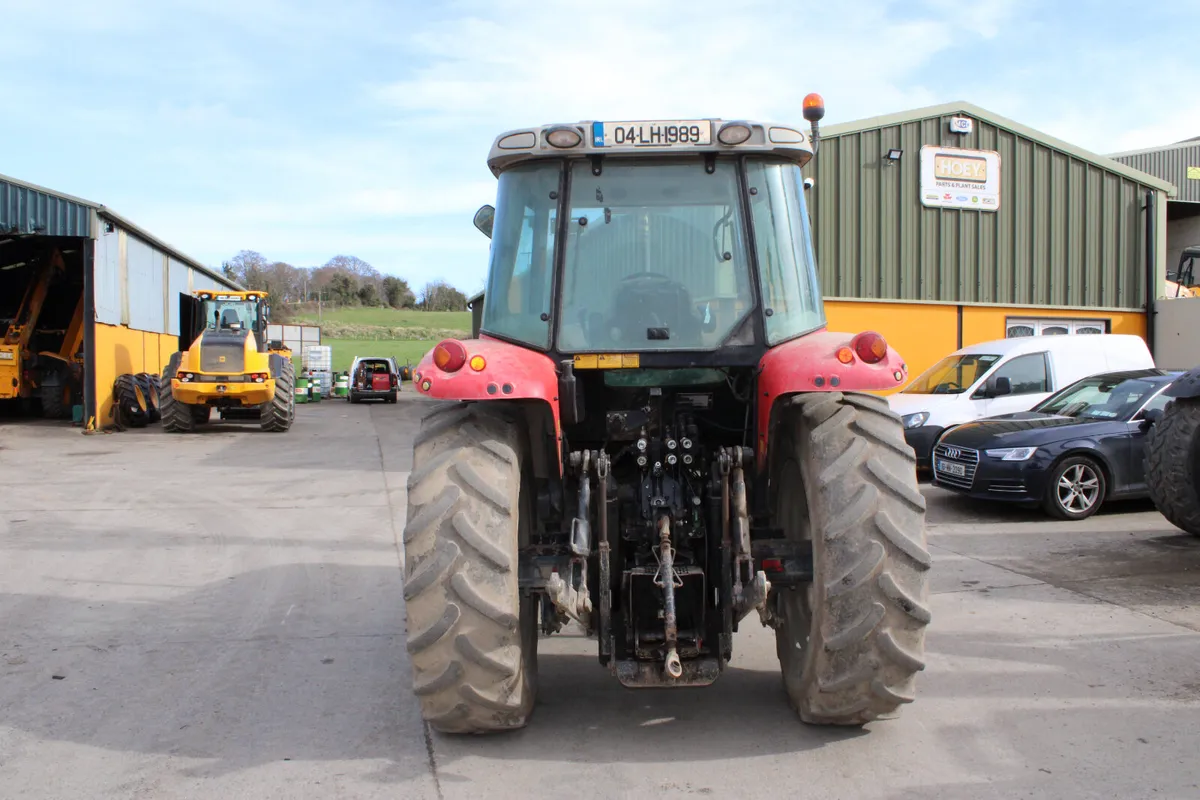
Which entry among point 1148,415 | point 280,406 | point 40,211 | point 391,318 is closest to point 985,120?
point 1148,415

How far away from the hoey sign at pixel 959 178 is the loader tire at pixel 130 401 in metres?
16.4

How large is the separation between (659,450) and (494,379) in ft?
2.94

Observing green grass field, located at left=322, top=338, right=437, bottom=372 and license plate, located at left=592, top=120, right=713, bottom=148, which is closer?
license plate, located at left=592, top=120, right=713, bottom=148

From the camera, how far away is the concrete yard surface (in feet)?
12.8

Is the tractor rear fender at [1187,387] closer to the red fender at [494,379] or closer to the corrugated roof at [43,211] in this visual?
the red fender at [494,379]

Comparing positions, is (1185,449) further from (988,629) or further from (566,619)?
(566,619)

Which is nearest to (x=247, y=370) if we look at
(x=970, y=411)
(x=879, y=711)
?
(x=970, y=411)

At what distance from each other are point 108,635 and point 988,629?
523 centimetres

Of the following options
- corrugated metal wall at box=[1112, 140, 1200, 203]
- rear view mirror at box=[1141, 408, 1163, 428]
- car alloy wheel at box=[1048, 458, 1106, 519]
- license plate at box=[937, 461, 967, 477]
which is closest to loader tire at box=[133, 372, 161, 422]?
license plate at box=[937, 461, 967, 477]

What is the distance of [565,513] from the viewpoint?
15.4 ft

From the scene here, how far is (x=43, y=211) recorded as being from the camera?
67.2 feet

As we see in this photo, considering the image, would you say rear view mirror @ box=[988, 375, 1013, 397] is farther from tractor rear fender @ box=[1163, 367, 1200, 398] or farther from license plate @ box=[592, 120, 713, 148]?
license plate @ box=[592, 120, 713, 148]

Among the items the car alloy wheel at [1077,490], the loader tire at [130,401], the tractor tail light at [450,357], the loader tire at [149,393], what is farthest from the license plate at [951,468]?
the loader tire at [149,393]

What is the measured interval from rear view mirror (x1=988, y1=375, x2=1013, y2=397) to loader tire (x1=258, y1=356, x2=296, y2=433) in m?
14.2
